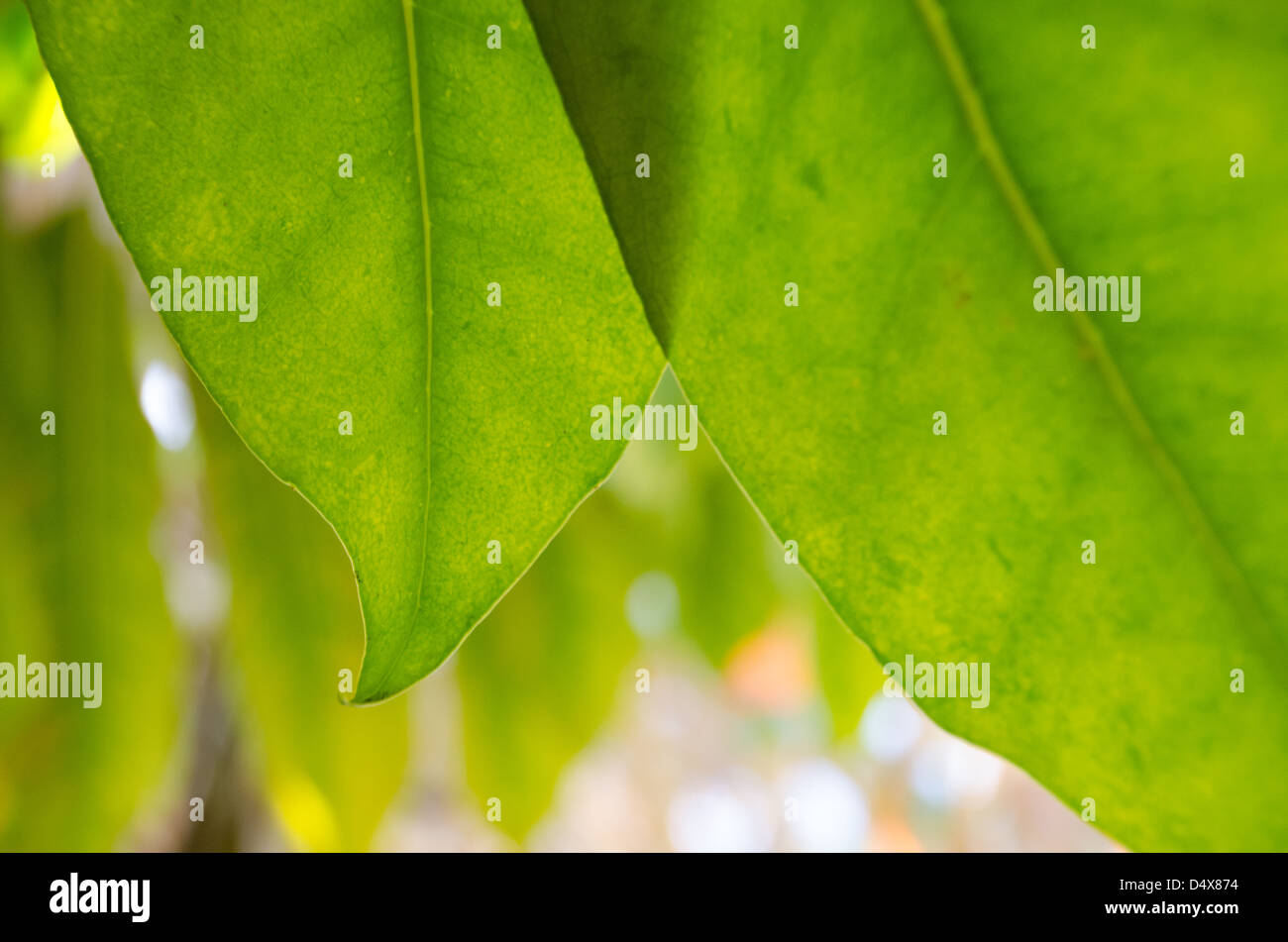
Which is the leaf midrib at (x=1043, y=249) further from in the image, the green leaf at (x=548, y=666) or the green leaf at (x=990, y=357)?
the green leaf at (x=548, y=666)

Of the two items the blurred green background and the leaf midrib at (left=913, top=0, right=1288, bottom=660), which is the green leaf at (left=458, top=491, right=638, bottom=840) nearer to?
the blurred green background

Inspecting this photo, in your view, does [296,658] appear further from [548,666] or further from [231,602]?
[548,666]

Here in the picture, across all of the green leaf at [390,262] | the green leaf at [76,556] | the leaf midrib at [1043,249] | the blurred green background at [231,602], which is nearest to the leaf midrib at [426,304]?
the green leaf at [390,262]

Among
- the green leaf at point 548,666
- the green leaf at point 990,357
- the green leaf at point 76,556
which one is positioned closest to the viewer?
the green leaf at point 990,357

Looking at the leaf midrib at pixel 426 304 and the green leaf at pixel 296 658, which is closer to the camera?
the leaf midrib at pixel 426 304

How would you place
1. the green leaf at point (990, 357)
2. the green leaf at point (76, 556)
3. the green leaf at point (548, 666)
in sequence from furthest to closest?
the green leaf at point (548, 666) < the green leaf at point (76, 556) < the green leaf at point (990, 357)

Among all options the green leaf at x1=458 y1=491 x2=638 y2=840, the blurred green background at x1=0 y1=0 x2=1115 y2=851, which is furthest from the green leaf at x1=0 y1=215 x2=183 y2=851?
the green leaf at x1=458 y1=491 x2=638 y2=840
